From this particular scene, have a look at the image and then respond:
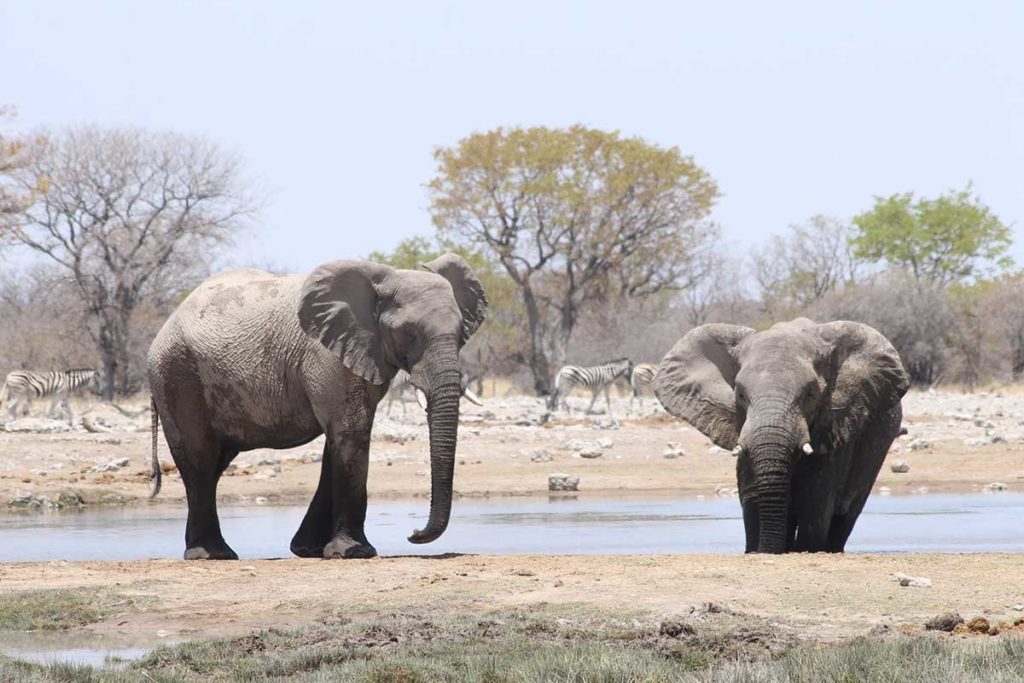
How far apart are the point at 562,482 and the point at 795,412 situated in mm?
11381

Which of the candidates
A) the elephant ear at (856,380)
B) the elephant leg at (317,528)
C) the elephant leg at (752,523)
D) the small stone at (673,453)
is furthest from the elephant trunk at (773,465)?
the small stone at (673,453)

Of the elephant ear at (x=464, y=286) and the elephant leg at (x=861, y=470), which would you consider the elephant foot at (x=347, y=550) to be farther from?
the elephant leg at (x=861, y=470)

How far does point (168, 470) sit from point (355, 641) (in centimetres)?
1625

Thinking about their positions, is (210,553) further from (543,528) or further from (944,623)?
(944,623)

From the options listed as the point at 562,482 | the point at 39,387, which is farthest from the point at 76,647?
the point at 39,387

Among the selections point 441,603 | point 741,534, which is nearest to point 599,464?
point 741,534

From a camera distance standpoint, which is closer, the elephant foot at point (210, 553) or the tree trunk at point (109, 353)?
the elephant foot at point (210, 553)

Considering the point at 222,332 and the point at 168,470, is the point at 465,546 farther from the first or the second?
the point at 168,470

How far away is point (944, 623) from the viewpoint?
920 cm

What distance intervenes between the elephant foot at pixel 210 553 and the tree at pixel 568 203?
39851 mm

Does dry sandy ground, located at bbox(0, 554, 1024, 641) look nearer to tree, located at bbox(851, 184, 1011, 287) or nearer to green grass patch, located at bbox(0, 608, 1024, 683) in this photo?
green grass patch, located at bbox(0, 608, 1024, 683)

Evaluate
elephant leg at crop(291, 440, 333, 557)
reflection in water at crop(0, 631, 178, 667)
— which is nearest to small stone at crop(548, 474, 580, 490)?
elephant leg at crop(291, 440, 333, 557)

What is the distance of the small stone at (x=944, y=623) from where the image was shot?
30.2 feet

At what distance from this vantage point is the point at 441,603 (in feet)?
34.7
